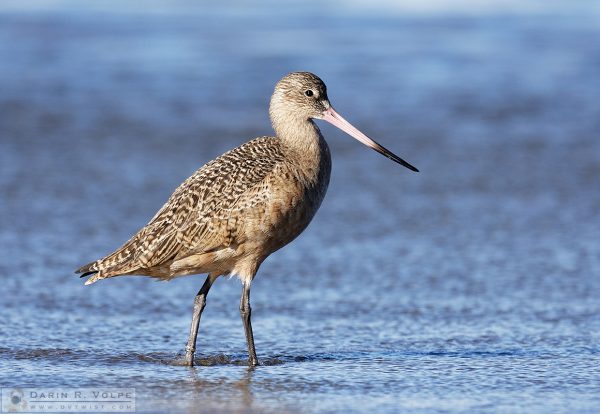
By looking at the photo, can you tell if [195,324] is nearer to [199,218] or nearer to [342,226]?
[199,218]

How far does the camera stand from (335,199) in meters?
10.1

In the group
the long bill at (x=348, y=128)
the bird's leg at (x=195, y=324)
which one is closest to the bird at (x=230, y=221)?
the bird's leg at (x=195, y=324)

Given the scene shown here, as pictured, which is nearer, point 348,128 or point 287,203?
point 287,203

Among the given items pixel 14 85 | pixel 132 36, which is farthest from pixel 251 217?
pixel 132 36

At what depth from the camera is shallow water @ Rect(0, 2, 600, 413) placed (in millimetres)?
5930

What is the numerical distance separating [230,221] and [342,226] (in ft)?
10.1

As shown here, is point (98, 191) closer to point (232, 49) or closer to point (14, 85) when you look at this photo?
point (14, 85)

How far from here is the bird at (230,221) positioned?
6270 mm

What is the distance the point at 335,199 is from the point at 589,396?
4.84m

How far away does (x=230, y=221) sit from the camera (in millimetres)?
6262

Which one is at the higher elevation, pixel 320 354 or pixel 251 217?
pixel 251 217

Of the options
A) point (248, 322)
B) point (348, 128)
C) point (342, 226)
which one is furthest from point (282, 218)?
point (342, 226)

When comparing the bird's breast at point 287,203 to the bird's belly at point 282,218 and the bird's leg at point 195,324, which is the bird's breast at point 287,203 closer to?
the bird's belly at point 282,218

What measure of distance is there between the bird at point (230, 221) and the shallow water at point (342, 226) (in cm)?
43
